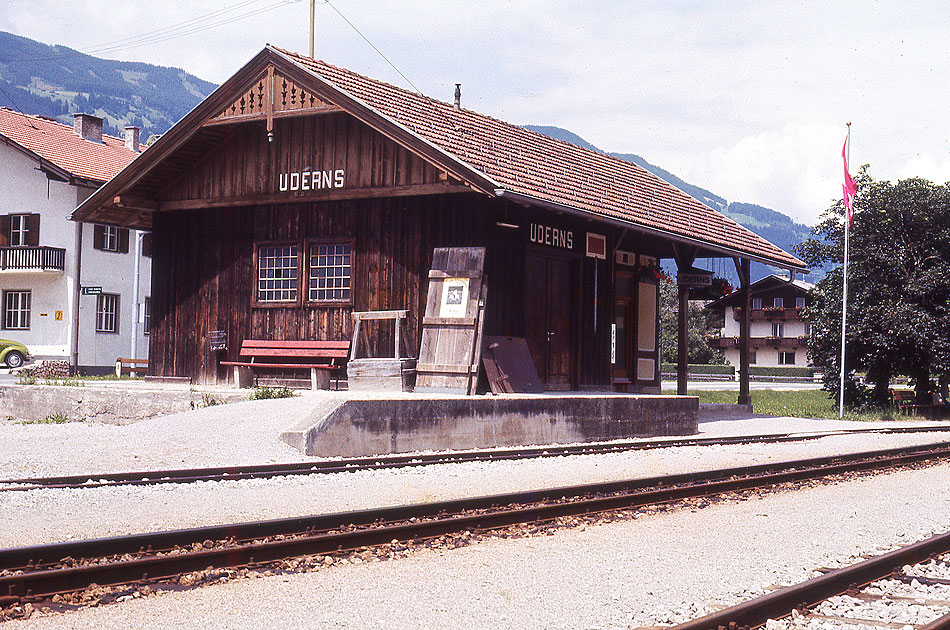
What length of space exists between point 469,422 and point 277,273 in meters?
7.31

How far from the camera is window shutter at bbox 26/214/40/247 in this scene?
39.1m

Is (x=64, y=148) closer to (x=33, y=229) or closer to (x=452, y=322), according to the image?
(x=33, y=229)

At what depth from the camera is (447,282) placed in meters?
18.0

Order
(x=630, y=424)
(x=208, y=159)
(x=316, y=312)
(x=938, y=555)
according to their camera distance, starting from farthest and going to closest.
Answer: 1. (x=208, y=159)
2. (x=316, y=312)
3. (x=630, y=424)
4. (x=938, y=555)

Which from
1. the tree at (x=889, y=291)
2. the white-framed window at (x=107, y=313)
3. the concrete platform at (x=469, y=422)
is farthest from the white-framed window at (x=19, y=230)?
the concrete platform at (x=469, y=422)

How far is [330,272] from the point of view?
20000mm

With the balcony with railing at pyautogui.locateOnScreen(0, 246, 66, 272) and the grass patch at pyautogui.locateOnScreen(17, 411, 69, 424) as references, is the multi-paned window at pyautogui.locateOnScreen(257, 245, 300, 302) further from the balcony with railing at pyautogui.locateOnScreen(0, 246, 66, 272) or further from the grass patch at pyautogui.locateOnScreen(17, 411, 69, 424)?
the balcony with railing at pyautogui.locateOnScreen(0, 246, 66, 272)

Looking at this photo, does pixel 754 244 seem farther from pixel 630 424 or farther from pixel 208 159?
pixel 208 159

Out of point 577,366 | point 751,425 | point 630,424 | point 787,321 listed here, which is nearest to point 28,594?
point 630,424

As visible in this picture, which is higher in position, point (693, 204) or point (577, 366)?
point (693, 204)

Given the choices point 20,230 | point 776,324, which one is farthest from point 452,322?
point 776,324

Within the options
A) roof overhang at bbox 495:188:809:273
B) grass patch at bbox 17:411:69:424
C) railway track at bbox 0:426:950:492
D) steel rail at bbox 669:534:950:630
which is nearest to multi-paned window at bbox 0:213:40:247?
grass patch at bbox 17:411:69:424

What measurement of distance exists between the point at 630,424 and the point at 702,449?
2.00m

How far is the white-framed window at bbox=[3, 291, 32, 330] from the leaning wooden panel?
26369 millimetres
